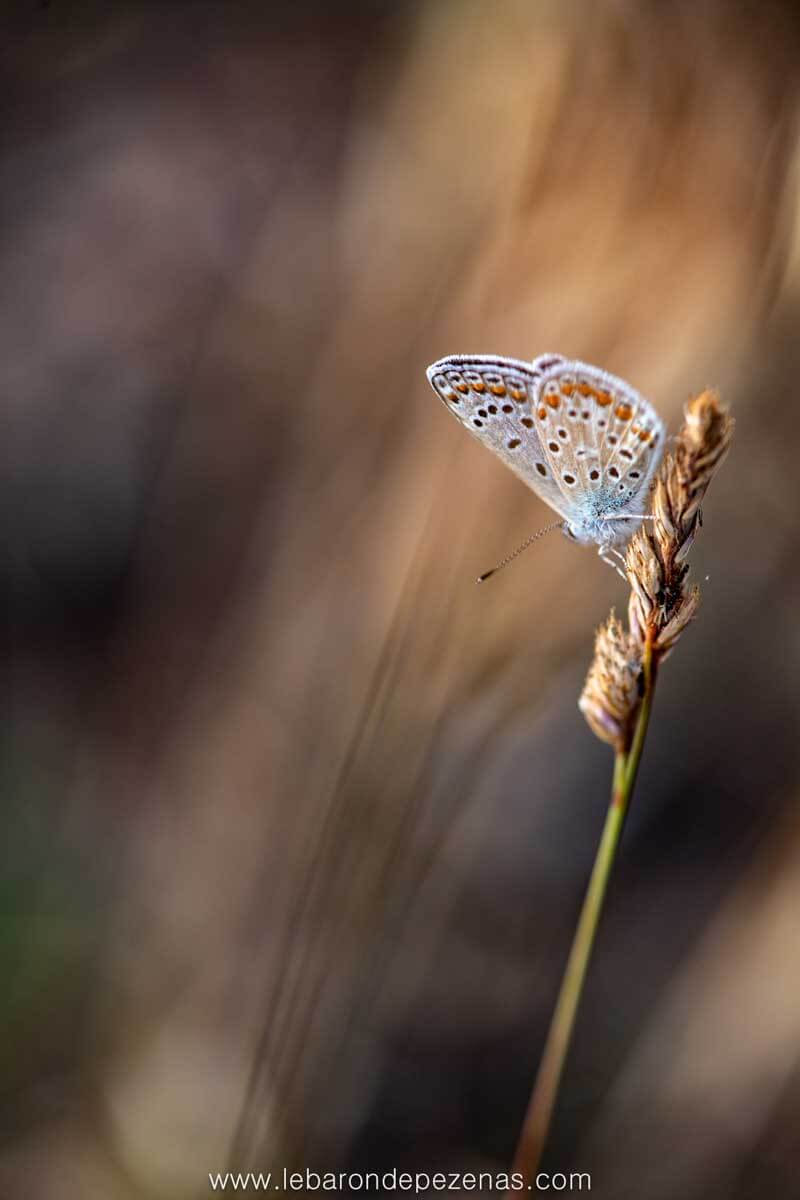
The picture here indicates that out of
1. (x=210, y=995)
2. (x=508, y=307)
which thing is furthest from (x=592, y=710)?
(x=210, y=995)

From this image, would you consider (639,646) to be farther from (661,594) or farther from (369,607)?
(369,607)

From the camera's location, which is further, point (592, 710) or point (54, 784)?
point (54, 784)

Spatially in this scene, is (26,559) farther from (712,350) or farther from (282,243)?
(712,350)

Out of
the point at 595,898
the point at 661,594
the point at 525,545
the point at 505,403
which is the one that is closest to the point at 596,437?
the point at 505,403

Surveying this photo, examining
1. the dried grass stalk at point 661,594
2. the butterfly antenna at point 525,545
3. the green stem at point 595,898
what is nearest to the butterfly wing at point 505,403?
the butterfly antenna at point 525,545

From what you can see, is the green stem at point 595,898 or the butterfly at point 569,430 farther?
the butterfly at point 569,430

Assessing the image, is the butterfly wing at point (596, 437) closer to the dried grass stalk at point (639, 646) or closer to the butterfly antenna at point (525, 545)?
the butterfly antenna at point (525, 545)
